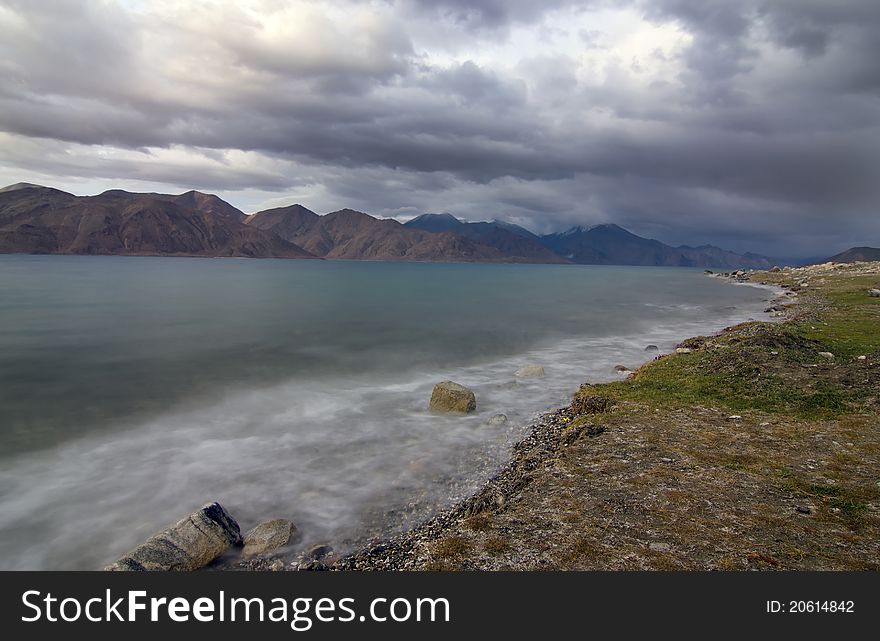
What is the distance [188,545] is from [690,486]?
15.6m

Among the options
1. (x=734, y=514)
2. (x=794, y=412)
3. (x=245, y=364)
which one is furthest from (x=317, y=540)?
(x=245, y=364)

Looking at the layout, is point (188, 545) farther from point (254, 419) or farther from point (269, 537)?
point (254, 419)

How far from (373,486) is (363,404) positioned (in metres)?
12.5

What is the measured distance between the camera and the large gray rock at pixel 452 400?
28359 millimetres

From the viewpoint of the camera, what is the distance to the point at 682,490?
14773 mm

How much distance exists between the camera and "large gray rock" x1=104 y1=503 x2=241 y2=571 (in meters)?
13.3

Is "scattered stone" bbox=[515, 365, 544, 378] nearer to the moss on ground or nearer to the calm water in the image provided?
the calm water

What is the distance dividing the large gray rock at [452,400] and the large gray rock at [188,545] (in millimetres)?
15056

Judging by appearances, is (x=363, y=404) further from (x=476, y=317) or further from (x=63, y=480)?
(x=476, y=317)

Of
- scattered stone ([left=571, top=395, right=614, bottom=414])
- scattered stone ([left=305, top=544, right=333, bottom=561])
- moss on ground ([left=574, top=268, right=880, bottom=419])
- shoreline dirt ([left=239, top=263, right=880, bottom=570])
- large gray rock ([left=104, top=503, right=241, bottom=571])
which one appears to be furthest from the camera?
scattered stone ([left=571, top=395, right=614, bottom=414])

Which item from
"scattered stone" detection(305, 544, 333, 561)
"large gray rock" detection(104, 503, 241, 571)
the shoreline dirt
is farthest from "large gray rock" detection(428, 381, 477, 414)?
"large gray rock" detection(104, 503, 241, 571)

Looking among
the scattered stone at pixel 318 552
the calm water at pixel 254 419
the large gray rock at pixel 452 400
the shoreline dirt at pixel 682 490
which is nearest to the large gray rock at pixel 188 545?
the shoreline dirt at pixel 682 490

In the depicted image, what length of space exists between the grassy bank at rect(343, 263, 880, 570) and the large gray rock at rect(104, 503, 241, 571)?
473cm

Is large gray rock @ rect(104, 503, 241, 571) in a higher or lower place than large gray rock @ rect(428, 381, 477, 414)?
lower
